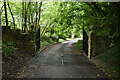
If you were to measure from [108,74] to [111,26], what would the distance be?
2558 millimetres

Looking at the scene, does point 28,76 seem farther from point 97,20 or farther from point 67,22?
point 67,22

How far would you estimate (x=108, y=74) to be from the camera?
234 inches

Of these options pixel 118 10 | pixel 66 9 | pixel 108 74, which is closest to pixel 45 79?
pixel 108 74

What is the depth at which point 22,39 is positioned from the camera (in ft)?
34.6

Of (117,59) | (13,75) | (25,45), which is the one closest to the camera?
(13,75)

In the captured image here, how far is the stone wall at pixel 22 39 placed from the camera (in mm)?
10258

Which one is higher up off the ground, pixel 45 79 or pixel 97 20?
pixel 97 20

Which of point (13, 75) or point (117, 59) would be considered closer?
point (13, 75)

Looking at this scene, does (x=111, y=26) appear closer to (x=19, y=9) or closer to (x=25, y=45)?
(x=25, y=45)

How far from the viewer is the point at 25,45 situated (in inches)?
412

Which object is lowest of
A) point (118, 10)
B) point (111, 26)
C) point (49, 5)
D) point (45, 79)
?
point (45, 79)

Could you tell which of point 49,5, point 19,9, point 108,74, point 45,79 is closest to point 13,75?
point 45,79

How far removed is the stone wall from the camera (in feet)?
33.7

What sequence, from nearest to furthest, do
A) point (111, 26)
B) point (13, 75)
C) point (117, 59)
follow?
point (13, 75) < point (117, 59) < point (111, 26)
